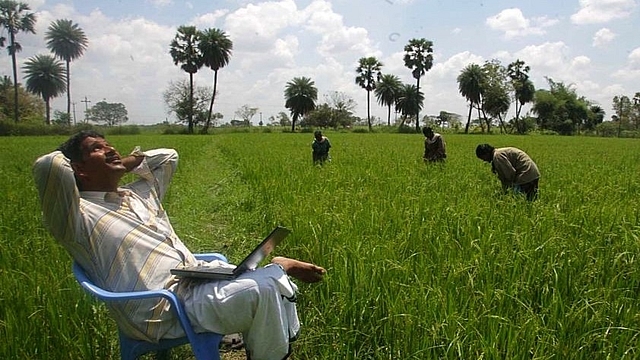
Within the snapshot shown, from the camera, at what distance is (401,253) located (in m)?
3.32

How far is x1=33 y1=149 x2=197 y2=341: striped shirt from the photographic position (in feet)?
6.54

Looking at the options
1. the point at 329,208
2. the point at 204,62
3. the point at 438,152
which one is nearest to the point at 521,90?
the point at 204,62

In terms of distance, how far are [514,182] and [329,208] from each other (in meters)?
2.93

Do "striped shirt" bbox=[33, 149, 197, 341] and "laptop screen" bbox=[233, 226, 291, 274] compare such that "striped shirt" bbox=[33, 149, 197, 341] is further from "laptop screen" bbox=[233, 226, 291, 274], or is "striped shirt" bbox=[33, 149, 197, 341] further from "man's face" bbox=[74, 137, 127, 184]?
"laptop screen" bbox=[233, 226, 291, 274]

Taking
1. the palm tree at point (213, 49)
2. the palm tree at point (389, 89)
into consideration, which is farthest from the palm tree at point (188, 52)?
the palm tree at point (389, 89)

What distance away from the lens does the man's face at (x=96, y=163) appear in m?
2.31

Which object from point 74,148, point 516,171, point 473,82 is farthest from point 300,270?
point 473,82

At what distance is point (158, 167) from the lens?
2.96m

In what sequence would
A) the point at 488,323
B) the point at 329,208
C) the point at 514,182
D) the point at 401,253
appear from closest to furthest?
the point at 488,323
the point at 401,253
the point at 329,208
the point at 514,182

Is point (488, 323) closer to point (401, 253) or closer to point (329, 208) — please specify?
point (401, 253)

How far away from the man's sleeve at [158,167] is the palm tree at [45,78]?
176 ft

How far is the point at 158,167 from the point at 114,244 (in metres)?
0.89

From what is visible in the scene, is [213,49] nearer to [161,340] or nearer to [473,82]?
[473,82]

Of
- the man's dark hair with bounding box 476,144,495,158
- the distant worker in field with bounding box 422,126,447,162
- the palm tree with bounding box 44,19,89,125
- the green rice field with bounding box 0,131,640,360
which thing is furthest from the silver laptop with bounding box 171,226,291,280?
the palm tree with bounding box 44,19,89,125
